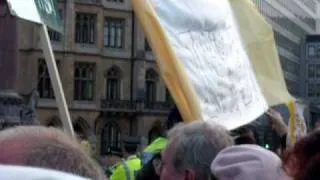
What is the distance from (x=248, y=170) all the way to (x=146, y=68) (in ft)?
165

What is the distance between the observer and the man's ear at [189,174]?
388 centimetres

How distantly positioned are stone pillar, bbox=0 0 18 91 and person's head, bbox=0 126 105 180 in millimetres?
12328

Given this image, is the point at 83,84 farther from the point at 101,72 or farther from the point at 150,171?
the point at 150,171

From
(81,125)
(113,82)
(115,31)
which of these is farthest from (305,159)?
(115,31)

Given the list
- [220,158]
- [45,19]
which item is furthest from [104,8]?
[220,158]

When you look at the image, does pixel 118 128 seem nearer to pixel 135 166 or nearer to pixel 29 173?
pixel 135 166

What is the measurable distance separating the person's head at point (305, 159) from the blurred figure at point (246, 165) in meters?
0.39

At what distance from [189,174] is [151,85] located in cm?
5056

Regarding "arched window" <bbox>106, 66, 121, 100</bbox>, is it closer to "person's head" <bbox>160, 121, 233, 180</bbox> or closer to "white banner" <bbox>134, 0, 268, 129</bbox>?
"white banner" <bbox>134, 0, 268, 129</bbox>

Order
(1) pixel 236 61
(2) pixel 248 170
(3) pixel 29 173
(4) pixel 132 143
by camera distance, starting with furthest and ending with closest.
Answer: (4) pixel 132 143 → (1) pixel 236 61 → (2) pixel 248 170 → (3) pixel 29 173

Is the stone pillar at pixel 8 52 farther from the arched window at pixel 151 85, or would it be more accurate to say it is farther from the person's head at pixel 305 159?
the arched window at pixel 151 85

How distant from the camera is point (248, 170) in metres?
3.34

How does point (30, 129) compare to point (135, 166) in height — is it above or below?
above

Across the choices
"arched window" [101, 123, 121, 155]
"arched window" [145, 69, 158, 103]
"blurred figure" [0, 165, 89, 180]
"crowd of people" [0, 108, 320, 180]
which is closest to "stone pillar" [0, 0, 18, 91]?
"crowd of people" [0, 108, 320, 180]
